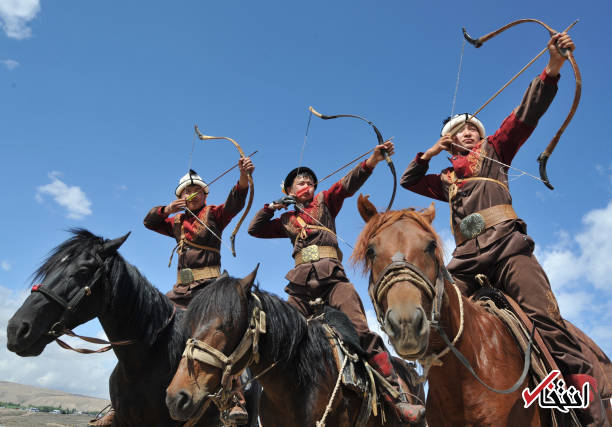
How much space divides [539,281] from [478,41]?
2.58 m

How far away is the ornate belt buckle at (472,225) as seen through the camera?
3855 mm

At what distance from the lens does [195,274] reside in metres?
6.47

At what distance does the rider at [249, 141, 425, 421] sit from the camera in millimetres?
4691

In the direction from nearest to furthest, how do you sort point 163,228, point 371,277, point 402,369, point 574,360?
1. point 371,277
2. point 574,360
3. point 402,369
4. point 163,228

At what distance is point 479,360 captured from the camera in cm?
297

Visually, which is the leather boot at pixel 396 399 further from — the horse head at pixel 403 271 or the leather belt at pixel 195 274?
the leather belt at pixel 195 274

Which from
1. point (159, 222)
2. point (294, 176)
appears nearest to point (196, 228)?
point (159, 222)

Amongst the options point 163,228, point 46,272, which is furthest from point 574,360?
point 163,228

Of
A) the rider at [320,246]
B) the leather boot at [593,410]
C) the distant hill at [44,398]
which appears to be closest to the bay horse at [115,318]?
the rider at [320,246]

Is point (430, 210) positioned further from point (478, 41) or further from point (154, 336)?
point (154, 336)

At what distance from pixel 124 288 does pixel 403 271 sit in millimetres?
3328

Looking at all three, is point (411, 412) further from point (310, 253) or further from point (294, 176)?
point (294, 176)

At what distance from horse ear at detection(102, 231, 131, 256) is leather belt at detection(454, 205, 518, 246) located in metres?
3.53

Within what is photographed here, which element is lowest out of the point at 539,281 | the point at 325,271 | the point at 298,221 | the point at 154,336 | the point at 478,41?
the point at 154,336
